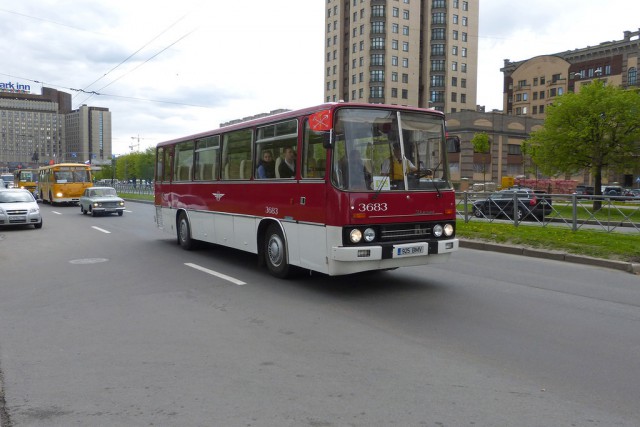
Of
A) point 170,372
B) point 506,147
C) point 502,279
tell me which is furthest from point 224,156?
point 506,147

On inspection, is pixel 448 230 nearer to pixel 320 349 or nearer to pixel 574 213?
pixel 320 349

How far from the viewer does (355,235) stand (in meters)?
7.32

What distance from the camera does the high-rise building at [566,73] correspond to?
80562 mm

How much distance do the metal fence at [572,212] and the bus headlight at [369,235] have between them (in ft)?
27.5

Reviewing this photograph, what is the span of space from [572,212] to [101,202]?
20.9 m

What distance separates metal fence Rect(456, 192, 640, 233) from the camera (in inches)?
551

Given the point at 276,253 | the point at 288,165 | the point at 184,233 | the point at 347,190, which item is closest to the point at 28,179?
the point at 184,233

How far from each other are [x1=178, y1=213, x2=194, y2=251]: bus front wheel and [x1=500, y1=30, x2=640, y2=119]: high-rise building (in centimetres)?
7596

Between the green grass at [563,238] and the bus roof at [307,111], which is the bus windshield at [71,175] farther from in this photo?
the green grass at [563,238]

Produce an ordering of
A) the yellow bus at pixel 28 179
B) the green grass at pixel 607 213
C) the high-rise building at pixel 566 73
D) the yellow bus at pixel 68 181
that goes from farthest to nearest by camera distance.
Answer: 1. the high-rise building at pixel 566 73
2. the yellow bus at pixel 28 179
3. the yellow bus at pixel 68 181
4. the green grass at pixel 607 213

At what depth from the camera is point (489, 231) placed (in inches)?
583

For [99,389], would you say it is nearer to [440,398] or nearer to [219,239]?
[440,398]

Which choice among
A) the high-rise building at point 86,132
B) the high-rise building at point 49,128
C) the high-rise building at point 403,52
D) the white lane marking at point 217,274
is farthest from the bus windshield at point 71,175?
the high-rise building at point 403,52

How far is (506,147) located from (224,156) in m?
58.1
